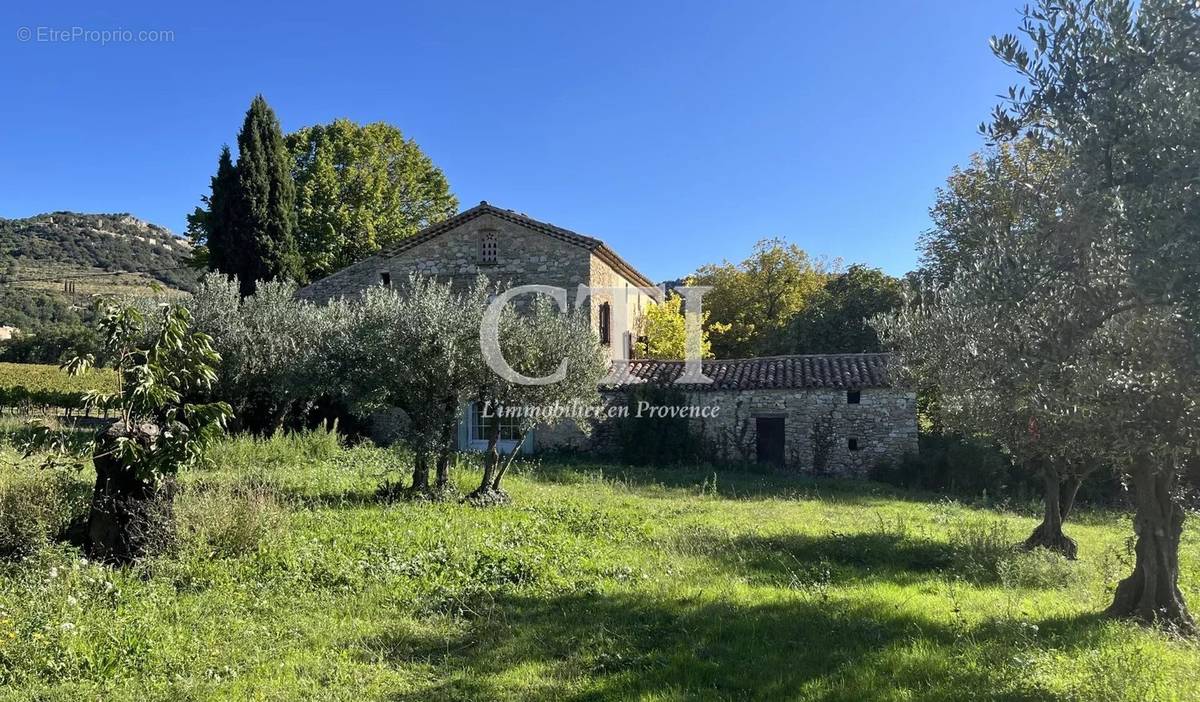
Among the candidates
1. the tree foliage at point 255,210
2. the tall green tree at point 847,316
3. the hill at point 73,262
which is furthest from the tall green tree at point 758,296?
the hill at point 73,262

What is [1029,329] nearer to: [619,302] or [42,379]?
[619,302]

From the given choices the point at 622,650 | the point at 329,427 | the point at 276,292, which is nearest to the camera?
the point at 622,650

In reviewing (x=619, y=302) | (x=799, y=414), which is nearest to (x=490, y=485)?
(x=799, y=414)

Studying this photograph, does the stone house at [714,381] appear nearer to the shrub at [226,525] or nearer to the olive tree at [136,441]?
the shrub at [226,525]

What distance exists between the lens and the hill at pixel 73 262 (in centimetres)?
4884

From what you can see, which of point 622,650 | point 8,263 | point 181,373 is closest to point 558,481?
point 181,373

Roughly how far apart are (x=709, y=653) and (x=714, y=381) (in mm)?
13883

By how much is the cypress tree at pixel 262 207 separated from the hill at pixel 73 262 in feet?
91.3

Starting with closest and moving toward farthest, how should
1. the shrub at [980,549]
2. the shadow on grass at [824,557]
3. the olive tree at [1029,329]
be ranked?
the olive tree at [1029,329]
the shadow on grass at [824,557]
the shrub at [980,549]

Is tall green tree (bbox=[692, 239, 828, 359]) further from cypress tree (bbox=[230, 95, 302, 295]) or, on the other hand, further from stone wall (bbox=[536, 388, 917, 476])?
cypress tree (bbox=[230, 95, 302, 295])

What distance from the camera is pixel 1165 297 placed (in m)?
3.60

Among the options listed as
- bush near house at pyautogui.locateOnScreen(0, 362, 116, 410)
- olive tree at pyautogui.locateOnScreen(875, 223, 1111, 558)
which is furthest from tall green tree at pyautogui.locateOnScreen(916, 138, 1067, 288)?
bush near house at pyautogui.locateOnScreen(0, 362, 116, 410)

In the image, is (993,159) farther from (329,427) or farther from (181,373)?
(329,427)

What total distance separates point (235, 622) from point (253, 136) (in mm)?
23110
